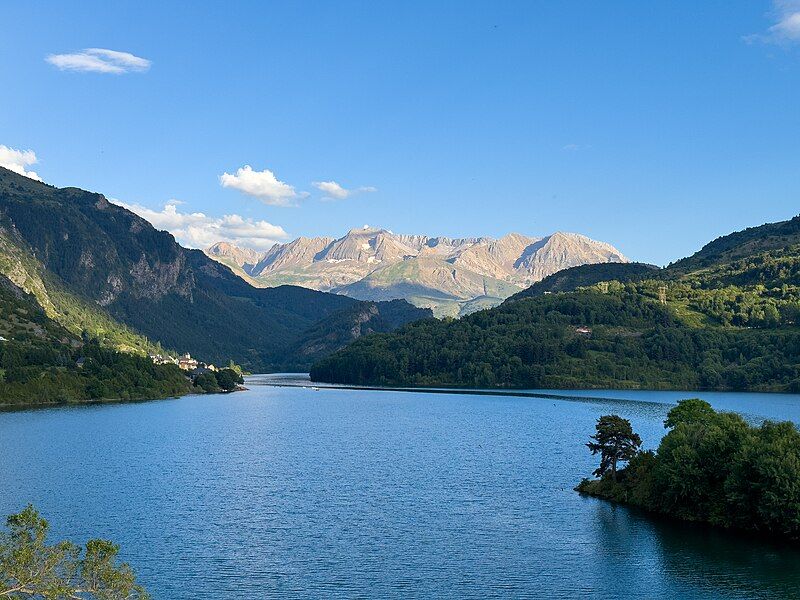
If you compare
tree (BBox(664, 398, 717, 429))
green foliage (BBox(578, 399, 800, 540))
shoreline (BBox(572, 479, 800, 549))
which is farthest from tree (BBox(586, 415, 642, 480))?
tree (BBox(664, 398, 717, 429))

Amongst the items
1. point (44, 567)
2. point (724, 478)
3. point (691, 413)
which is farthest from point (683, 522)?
point (44, 567)

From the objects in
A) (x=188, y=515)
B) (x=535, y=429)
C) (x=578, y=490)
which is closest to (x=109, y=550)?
(x=188, y=515)

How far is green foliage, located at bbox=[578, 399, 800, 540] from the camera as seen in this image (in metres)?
86.8

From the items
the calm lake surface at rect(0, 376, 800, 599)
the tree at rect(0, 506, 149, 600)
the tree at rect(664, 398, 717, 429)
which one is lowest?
the calm lake surface at rect(0, 376, 800, 599)

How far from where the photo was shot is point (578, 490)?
4545 inches

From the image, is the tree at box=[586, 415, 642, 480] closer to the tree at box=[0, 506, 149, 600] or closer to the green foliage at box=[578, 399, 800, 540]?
the green foliage at box=[578, 399, 800, 540]

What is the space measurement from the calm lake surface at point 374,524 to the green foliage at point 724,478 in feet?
9.80

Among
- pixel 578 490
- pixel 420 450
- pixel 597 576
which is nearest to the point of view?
pixel 597 576

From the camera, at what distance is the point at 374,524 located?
95.8 m

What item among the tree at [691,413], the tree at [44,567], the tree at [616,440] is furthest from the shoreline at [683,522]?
the tree at [44,567]

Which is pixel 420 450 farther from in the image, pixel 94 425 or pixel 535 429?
pixel 94 425

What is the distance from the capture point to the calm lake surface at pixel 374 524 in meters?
75.1

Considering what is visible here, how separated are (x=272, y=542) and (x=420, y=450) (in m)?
70.5

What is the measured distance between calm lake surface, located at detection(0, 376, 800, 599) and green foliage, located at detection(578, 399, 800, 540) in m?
2.99
